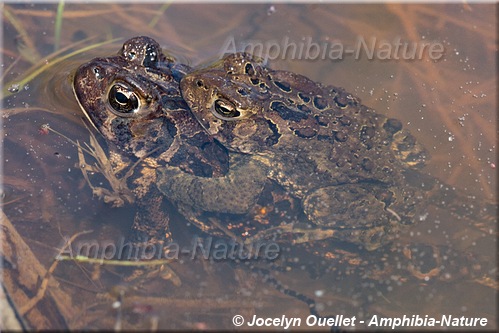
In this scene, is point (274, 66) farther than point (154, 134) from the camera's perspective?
Yes

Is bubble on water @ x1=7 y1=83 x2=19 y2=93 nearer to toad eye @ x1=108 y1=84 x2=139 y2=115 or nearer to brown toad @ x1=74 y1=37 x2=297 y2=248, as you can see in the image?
brown toad @ x1=74 y1=37 x2=297 y2=248

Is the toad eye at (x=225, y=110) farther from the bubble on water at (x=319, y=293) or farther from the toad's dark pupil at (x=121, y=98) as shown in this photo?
the bubble on water at (x=319, y=293)

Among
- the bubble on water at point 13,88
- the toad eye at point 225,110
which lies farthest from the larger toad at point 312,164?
the bubble on water at point 13,88

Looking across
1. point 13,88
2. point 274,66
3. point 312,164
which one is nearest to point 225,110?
point 312,164

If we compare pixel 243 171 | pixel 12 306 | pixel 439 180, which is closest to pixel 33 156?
pixel 12 306

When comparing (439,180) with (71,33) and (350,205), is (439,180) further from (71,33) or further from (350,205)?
(71,33)

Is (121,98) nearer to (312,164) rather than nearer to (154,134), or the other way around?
(154,134)

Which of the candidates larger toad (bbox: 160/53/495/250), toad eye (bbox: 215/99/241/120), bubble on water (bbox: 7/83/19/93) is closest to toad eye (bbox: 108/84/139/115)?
larger toad (bbox: 160/53/495/250)
